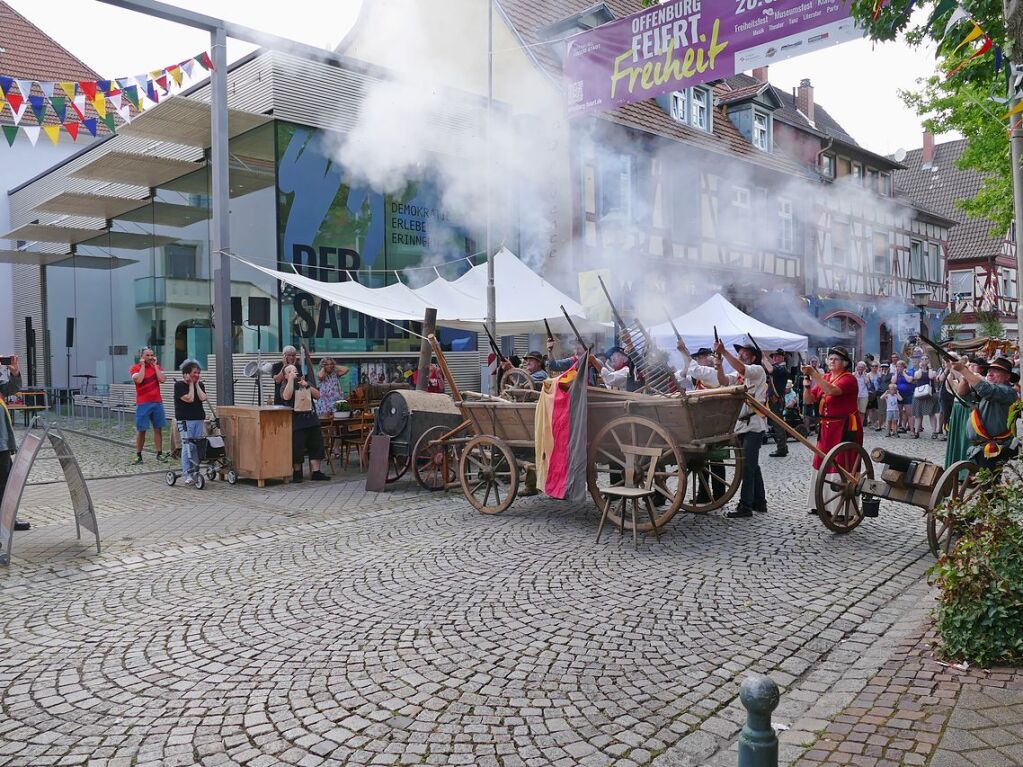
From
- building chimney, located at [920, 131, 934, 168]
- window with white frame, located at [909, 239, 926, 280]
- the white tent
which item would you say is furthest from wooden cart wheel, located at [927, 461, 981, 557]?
building chimney, located at [920, 131, 934, 168]

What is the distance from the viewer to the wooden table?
938 centimetres

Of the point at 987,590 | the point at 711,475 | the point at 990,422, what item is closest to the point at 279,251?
the point at 711,475

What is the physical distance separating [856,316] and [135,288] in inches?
835

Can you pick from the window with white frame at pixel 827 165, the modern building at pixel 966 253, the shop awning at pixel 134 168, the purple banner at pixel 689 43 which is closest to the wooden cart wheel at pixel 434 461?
the purple banner at pixel 689 43

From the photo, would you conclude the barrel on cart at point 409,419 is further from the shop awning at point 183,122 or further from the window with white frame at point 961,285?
the window with white frame at point 961,285

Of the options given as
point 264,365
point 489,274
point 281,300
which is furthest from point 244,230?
point 489,274

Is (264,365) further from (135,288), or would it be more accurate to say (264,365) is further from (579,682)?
(579,682)

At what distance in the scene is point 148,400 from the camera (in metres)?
11.1

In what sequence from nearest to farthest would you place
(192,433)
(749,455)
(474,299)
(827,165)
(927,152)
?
(749,455) → (192,433) → (474,299) → (827,165) → (927,152)

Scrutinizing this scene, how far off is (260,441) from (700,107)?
17.5 m

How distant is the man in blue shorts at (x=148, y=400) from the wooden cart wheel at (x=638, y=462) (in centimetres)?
685

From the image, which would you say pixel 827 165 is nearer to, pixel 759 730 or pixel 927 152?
pixel 927 152

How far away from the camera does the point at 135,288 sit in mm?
17469

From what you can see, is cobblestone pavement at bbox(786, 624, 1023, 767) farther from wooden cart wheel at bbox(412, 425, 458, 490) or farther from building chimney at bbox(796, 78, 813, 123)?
building chimney at bbox(796, 78, 813, 123)
